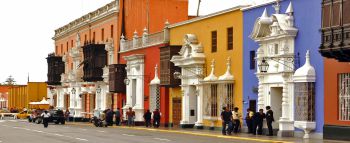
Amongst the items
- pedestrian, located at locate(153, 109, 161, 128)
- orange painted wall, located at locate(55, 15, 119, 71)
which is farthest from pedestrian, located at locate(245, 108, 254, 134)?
orange painted wall, located at locate(55, 15, 119, 71)

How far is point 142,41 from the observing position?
2477 inches

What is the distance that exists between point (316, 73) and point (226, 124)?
8.19 m

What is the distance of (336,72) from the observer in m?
36.0

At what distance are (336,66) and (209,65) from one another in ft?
49.9

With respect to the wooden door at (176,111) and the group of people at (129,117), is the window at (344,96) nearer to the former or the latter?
the wooden door at (176,111)

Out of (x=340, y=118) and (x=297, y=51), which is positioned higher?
(x=297, y=51)

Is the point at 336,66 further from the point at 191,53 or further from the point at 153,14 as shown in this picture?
the point at 153,14

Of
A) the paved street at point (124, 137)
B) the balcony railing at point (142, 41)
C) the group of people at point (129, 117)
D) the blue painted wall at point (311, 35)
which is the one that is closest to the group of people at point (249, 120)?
the paved street at point (124, 137)

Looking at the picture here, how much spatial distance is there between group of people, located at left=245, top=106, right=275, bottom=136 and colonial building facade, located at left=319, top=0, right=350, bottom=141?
411cm

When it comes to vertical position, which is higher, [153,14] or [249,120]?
[153,14]

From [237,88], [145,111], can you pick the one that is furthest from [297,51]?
[145,111]

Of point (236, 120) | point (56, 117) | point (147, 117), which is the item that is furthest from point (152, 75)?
point (236, 120)

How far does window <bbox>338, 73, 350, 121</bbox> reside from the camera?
35.4 metres

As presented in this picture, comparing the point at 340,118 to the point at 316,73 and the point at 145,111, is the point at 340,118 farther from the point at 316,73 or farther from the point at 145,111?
the point at 145,111
